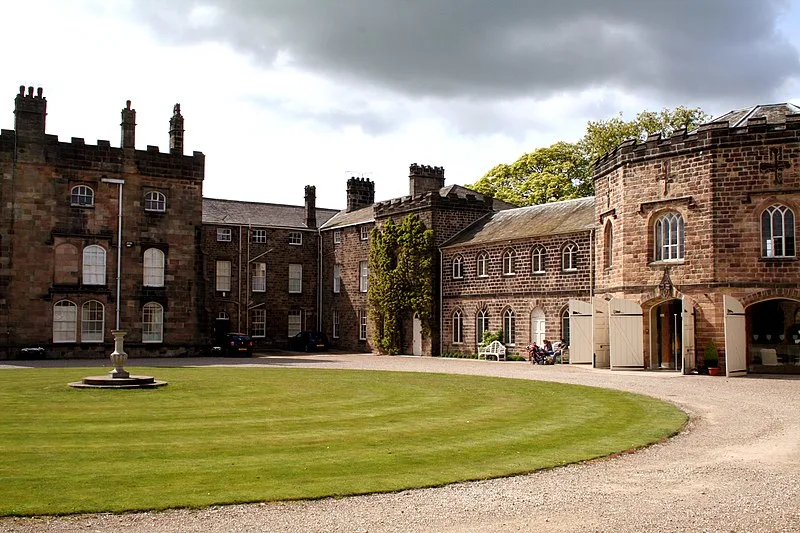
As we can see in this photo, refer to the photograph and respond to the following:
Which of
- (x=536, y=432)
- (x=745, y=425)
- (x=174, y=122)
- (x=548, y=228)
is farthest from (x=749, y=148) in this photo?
(x=174, y=122)

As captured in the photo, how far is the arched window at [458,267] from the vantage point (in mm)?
40375

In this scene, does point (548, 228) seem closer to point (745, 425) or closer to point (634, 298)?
point (634, 298)

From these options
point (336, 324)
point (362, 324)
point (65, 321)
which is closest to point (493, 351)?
point (362, 324)

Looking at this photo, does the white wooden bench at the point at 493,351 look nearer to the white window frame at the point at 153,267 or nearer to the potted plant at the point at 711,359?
the potted plant at the point at 711,359

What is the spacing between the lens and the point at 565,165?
53.7m

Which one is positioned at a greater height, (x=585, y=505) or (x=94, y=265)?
(x=94, y=265)

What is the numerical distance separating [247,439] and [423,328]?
29.3 meters

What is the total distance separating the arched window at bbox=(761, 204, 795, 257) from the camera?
26.0 meters

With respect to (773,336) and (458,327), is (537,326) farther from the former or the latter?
(773,336)

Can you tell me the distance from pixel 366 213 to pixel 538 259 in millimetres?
15703

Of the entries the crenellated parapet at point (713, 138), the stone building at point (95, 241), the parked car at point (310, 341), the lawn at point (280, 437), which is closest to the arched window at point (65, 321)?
the stone building at point (95, 241)

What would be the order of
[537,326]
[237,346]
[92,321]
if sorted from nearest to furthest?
[537,326], [92,321], [237,346]

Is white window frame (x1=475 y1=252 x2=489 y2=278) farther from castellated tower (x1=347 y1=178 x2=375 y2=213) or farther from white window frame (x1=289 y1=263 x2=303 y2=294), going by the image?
castellated tower (x1=347 y1=178 x2=375 y2=213)

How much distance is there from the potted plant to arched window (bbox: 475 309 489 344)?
537 inches
